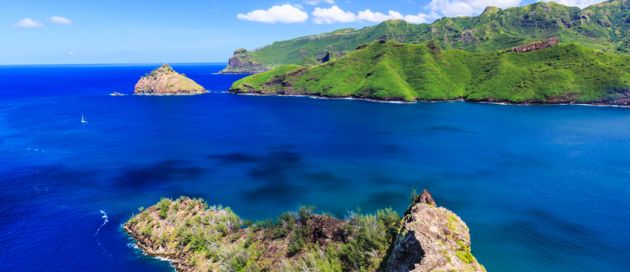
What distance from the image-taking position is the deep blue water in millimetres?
53969

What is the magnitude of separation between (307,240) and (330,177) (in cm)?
3894

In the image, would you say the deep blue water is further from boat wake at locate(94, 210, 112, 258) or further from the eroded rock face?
the eroded rock face

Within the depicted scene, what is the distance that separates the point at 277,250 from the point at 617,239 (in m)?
53.7

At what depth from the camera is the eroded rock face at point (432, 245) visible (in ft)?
81.0

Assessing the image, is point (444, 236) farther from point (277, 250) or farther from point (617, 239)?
point (617, 239)

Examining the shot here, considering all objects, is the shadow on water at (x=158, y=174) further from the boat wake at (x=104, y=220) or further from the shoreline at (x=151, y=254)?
the shoreline at (x=151, y=254)

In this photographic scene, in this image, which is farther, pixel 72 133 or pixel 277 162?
pixel 72 133

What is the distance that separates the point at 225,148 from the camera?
114 m

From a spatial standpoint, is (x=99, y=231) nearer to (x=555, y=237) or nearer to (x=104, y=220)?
(x=104, y=220)

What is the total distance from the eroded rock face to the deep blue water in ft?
78.9

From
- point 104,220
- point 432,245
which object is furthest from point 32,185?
point 432,245

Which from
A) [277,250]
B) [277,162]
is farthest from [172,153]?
[277,250]

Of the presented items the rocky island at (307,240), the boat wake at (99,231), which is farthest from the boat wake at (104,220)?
the rocky island at (307,240)

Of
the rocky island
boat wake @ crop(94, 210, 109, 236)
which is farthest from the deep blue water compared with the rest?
the rocky island
